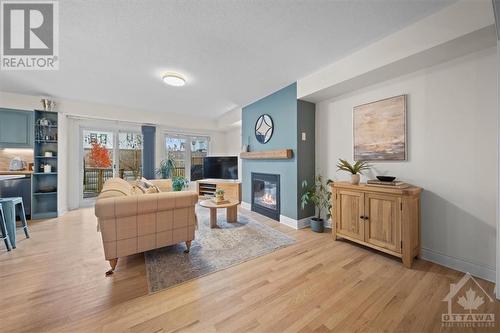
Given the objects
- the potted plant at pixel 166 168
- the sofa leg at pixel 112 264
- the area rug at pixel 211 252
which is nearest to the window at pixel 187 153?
the potted plant at pixel 166 168

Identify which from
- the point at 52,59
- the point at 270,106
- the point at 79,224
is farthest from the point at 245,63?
the point at 79,224

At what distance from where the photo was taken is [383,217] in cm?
219

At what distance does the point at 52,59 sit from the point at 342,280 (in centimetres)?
453

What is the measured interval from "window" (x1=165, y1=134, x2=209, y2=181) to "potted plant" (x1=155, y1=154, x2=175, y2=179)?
0.53 ft

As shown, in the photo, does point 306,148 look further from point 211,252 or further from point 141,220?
point 141,220

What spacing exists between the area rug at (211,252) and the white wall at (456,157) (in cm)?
175

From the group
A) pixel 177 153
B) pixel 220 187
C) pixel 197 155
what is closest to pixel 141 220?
pixel 220 187

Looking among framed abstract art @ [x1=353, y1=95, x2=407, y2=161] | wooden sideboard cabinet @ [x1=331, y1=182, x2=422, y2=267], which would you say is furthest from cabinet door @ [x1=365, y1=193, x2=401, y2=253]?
framed abstract art @ [x1=353, y1=95, x2=407, y2=161]

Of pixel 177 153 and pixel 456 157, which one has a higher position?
pixel 177 153

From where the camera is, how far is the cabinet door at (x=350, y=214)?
240 centimetres

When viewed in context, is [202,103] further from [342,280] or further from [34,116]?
[342,280]

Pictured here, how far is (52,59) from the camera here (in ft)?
8.44

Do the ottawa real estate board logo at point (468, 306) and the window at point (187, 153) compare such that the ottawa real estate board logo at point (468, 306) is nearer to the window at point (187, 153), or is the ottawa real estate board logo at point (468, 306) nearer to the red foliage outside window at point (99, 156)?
the window at point (187, 153)

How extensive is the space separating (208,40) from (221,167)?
372 centimetres
